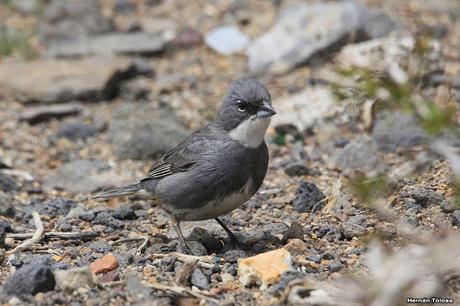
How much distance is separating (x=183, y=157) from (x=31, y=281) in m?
1.76

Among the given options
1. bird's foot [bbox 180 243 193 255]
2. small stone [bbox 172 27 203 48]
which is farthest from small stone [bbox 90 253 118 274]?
small stone [bbox 172 27 203 48]

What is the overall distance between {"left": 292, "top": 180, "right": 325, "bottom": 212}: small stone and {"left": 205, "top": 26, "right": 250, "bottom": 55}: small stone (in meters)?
4.18

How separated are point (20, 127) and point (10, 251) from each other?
3.59 m

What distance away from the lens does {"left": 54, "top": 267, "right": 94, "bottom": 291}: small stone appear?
5004 millimetres

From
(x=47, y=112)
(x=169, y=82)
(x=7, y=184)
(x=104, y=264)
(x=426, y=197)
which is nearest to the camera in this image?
(x=104, y=264)

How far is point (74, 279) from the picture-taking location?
5012 mm

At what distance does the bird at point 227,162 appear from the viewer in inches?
231

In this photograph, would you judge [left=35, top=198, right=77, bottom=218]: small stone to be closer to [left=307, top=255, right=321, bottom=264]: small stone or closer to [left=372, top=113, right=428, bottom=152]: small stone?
[left=307, top=255, right=321, bottom=264]: small stone

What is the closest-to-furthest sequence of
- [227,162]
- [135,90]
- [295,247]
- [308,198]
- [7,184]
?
[295,247] → [227,162] → [308,198] → [7,184] → [135,90]

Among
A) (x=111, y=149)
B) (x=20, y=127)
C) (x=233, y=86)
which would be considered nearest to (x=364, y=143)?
(x=233, y=86)

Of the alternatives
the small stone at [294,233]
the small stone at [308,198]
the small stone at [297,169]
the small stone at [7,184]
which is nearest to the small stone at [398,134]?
the small stone at [297,169]

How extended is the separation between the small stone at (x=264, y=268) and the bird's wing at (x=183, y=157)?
104cm

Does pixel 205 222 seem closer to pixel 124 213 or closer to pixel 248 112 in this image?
pixel 124 213

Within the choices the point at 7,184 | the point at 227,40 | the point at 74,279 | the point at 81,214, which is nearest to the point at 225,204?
the point at 74,279
